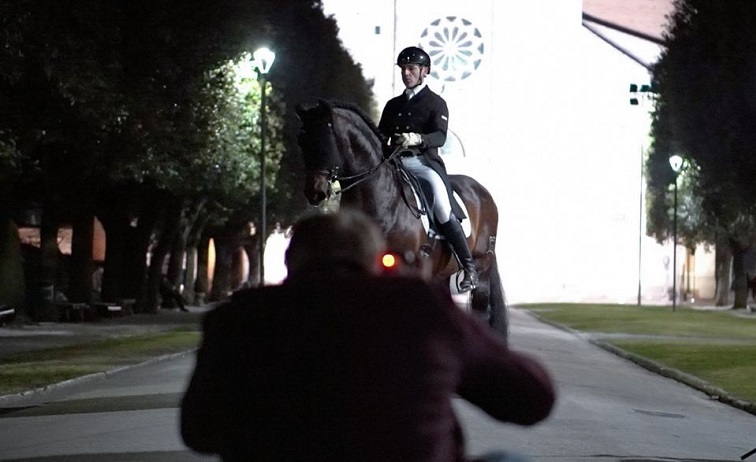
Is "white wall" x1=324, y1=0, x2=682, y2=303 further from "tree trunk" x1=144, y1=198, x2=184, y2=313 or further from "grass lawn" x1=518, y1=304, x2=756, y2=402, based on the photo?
"tree trunk" x1=144, y1=198, x2=184, y2=313

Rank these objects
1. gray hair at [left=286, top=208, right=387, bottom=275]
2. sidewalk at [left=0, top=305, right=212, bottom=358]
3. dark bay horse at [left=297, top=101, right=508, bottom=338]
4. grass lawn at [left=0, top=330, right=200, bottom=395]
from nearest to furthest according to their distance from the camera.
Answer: gray hair at [left=286, top=208, right=387, bottom=275] < dark bay horse at [left=297, top=101, right=508, bottom=338] < grass lawn at [left=0, top=330, right=200, bottom=395] < sidewalk at [left=0, top=305, right=212, bottom=358]

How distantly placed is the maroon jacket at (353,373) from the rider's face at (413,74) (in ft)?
29.9

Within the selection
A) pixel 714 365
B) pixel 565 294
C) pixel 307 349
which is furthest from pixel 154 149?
pixel 565 294

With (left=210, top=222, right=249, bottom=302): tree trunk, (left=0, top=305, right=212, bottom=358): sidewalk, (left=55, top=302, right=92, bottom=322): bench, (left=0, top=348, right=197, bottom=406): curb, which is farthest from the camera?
(left=210, top=222, right=249, bottom=302): tree trunk

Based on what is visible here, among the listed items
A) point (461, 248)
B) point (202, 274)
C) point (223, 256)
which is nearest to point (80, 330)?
point (461, 248)

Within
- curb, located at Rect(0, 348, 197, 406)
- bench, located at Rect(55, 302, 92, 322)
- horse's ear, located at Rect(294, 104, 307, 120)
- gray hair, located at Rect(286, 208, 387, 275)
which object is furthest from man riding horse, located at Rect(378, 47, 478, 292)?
bench, located at Rect(55, 302, 92, 322)

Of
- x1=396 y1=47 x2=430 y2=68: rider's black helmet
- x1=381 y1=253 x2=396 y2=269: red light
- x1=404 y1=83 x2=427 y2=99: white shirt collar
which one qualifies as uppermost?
x1=396 y1=47 x2=430 y2=68: rider's black helmet

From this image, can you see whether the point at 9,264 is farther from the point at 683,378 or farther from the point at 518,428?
the point at 518,428

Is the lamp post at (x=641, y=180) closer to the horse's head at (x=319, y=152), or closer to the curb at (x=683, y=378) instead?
the curb at (x=683, y=378)

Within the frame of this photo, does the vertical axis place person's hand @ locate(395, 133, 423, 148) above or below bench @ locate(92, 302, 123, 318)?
above

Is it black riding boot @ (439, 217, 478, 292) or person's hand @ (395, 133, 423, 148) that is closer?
person's hand @ (395, 133, 423, 148)

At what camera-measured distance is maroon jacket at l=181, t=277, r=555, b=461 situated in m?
3.97

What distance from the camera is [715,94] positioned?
1676 inches

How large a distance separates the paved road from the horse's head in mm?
2168
